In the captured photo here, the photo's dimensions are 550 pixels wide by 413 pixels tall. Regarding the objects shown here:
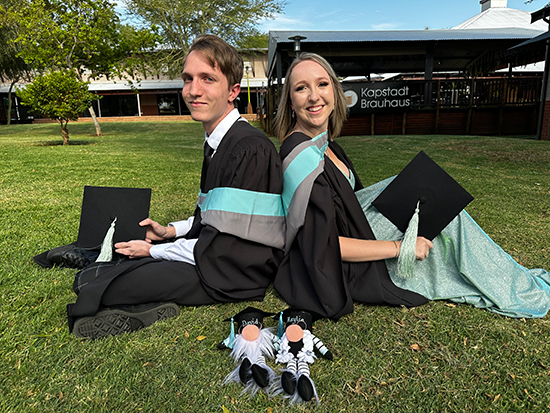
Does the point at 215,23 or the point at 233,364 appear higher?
the point at 215,23

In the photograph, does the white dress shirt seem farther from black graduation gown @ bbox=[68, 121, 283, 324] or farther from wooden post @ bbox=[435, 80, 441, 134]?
wooden post @ bbox=[435, 80, 441, 134]

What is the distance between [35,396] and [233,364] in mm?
848

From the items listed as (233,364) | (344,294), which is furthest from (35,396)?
(344,294)

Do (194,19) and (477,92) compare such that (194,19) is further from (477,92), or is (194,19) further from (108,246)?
(108,246)

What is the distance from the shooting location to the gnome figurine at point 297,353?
1.66 meters

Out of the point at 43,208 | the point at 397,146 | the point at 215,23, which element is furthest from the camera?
the point at 215,23

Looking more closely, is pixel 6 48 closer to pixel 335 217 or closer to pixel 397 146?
pixel 397 146

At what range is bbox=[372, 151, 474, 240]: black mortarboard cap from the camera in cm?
228

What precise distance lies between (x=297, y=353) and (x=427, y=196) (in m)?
1.19

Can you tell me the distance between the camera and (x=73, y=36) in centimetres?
1555

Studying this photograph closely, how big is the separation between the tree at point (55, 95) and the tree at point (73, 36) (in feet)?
7.33

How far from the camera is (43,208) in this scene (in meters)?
4.86

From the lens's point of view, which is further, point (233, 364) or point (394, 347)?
point (394, 347)

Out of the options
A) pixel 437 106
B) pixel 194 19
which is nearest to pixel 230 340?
pixel 437 106
